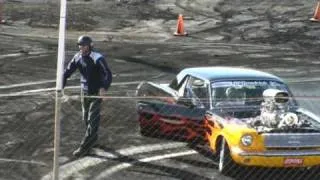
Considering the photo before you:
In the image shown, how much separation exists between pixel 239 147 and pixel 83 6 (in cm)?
2418

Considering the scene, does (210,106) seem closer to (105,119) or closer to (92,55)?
(92,55)

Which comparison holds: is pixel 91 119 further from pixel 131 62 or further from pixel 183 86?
pixel 131 62

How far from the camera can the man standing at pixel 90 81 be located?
10.9 meters

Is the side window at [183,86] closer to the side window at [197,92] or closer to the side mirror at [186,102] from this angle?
the side window at [197,92]

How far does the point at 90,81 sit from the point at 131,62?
31.1 ft

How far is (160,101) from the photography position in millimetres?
11602

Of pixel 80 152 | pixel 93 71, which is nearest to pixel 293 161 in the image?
pixel 80 152

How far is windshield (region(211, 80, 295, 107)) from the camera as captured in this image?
11.0 meters

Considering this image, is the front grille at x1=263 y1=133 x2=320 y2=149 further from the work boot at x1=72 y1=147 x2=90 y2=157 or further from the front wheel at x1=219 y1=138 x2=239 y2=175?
the work boot at x1=72 y1=147 x2=90 y2=157

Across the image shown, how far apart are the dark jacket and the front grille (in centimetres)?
270

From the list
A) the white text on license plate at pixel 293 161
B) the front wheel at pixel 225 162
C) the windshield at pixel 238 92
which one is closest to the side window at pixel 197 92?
the windshield at pixel 238 92

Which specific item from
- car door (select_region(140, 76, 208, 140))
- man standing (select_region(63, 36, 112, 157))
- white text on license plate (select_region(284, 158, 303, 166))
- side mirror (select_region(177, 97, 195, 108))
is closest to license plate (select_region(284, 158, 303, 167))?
white text on license plate (select_region(284, 158, 303, 166))

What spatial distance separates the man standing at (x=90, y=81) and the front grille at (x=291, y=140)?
8.87 feet

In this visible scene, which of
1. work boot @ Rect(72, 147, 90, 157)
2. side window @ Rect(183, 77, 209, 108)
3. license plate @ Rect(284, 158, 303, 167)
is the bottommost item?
work boot @ Rect(72, 147, 90, 157)
